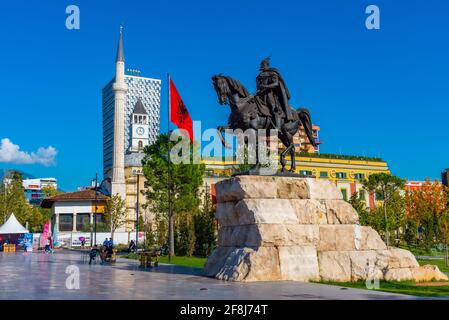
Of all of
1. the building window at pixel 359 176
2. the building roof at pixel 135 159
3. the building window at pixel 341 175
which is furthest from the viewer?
the building roof at pixel 135 159

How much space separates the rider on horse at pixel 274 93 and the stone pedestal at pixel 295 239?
2645 millimetres

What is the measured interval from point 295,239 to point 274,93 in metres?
5.50

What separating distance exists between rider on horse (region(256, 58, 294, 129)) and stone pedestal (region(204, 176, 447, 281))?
8.68 feet

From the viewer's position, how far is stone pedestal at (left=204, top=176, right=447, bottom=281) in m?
13.8

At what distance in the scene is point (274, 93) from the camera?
674 inches

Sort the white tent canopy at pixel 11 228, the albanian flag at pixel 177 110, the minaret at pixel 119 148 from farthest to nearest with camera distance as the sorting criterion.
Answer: the minaret at pixel 119 148, the white tent canopy at pixel 11 228, the albanian flag at pixel 177 110

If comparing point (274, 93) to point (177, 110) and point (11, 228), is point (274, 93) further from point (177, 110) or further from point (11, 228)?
point (11, 228)

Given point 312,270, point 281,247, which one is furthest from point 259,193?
point 312,270

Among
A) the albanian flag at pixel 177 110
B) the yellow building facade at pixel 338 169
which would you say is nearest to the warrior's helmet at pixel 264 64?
the albanian flag at pixel 177 110

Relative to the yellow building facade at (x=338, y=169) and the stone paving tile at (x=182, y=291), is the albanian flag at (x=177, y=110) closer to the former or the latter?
the stone paving tile at (x=182, y=291)

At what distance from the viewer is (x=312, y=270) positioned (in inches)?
556

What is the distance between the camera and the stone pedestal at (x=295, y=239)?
45.2 feet

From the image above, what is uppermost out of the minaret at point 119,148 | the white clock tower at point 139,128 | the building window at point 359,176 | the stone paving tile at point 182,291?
the white clock tower at point 139,128
